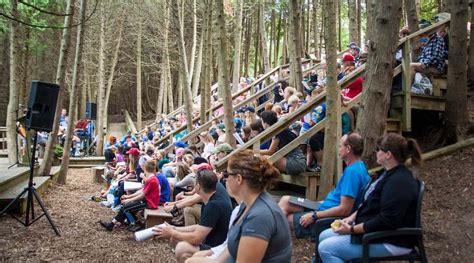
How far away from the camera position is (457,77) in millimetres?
6781

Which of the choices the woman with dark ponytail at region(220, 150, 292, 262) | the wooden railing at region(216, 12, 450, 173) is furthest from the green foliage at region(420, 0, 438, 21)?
the woman with dark ponytail at region(220, 150, 292, 262)

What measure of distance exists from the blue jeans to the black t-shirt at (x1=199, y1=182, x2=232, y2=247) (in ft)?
3.08

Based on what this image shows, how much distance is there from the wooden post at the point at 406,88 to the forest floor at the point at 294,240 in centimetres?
74

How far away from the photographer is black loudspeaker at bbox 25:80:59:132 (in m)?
7.11

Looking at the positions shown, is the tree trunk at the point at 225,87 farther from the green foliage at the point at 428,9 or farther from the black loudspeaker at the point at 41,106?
the green foliage at the point at 428,9

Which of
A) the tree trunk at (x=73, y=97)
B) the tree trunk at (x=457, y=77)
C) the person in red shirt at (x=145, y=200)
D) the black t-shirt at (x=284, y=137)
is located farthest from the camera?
the tree trunk at (x=73, y=97)

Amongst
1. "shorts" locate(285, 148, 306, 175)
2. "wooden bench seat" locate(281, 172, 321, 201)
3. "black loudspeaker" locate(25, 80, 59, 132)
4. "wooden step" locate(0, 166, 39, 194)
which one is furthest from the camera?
"wooden step" locate(0, 166, 39, 194)

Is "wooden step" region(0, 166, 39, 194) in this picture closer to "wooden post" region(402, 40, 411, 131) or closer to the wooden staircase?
the wooden staircase

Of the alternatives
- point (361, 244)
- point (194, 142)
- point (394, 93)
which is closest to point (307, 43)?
point (194, 142)

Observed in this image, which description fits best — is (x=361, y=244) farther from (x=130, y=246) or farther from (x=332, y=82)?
(x=130, y=246)

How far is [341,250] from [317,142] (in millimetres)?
3176

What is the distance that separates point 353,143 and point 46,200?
6.82 metres

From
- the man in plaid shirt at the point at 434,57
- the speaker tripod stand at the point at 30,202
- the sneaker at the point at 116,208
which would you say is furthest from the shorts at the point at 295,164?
the sneaker at the point at 116,208

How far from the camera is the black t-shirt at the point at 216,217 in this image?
406 centimetres
